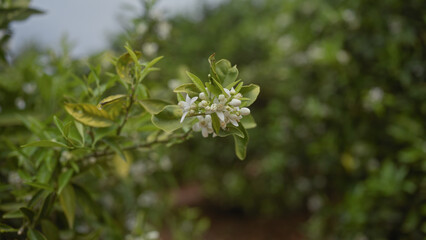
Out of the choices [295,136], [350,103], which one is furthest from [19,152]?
[295,136]

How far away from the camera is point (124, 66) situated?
0.91 meters

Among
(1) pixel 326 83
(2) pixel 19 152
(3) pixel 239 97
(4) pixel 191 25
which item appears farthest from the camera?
(4) pixel 191 25

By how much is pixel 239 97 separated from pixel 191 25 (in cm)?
501

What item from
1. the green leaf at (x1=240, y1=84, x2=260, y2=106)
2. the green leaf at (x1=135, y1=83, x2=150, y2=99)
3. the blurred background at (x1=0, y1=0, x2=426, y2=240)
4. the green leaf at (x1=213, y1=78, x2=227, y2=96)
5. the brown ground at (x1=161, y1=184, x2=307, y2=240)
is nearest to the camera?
the green leaf at (x1=213, y1=78, x2=227, y2=96)

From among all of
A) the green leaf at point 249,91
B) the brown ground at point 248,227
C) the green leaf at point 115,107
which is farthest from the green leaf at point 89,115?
the brown ground at point 248,227

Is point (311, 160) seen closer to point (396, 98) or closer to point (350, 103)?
point (350, 103)

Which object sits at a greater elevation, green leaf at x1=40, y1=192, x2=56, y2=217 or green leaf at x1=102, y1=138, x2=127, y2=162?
green leaf at x1=102, y1=138, x2=127, y2=162

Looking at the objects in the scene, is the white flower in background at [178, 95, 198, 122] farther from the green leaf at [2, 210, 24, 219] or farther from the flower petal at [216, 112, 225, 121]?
the green leaf at [2, 210, 24, 219]

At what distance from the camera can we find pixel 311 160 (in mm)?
3098

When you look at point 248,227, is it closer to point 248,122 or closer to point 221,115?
point 248,122

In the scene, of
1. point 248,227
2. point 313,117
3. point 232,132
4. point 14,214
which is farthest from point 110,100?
point 248,227

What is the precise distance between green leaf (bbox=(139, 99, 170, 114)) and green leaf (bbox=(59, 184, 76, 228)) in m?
0.39

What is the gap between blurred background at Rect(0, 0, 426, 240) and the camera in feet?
5.44

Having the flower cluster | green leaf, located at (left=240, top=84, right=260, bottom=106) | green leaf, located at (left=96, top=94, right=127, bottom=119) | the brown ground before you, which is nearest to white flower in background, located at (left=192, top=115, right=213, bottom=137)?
the flower cluster
